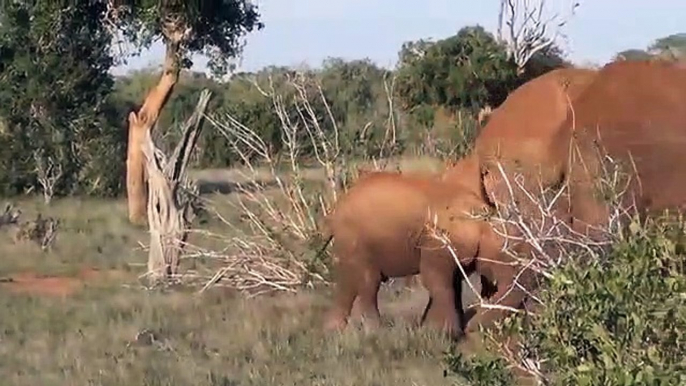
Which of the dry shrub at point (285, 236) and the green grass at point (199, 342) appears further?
the dry shrub at point (285, 236)

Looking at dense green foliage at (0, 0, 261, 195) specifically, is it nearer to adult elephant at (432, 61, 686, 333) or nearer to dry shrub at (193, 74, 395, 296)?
dry shrub at (193, 74, 395, 296)

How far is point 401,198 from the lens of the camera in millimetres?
9852

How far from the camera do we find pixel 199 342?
9609 mm

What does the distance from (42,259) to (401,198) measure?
7.43 metres

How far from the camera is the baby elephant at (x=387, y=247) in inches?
376

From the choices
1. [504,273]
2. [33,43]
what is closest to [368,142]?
[504,273]

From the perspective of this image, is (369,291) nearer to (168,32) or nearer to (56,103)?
(168,32)

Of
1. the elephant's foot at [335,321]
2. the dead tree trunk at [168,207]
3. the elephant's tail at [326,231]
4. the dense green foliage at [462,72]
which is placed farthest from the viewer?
→ the dense green foliage at [462,72]

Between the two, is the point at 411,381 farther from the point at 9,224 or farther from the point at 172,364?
the point at 9,224

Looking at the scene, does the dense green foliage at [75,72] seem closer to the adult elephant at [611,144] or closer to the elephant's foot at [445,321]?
the elephant's foot at [445,321]

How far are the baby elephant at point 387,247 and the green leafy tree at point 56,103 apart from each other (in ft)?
39.4

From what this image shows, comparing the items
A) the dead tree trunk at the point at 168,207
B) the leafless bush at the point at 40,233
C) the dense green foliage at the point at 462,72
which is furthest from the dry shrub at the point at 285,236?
the leafless bush at the point at 40,233

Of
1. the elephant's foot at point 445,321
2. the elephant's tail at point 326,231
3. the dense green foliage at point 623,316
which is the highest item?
the dense green foliage at point 623,316

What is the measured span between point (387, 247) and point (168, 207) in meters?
3.87
